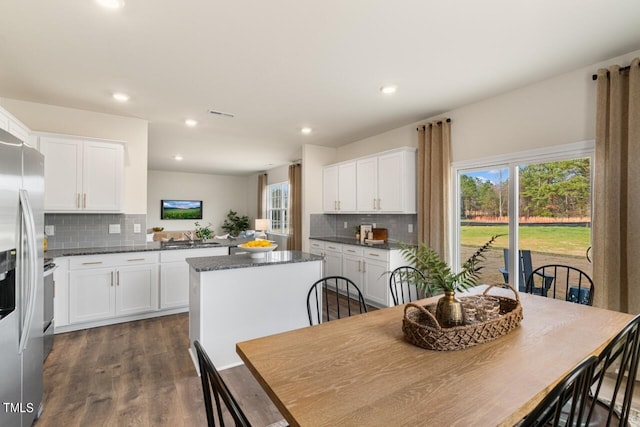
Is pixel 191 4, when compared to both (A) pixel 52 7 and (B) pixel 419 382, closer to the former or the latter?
(A) pixel 52 7

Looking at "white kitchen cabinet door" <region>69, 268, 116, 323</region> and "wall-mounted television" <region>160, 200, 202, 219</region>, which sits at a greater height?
"wall-mounted television" <region>160, 200, 202, 219</region>

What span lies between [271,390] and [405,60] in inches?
104

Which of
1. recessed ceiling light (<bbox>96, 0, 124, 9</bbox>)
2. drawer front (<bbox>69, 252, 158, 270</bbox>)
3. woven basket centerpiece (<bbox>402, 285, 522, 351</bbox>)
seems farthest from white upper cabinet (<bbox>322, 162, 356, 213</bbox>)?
recessed ceiling light (<bbox>96, 0, 124, 9</bbox>)

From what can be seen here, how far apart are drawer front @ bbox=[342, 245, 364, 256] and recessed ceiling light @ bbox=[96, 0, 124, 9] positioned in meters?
3.71

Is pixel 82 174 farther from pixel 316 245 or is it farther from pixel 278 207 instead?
pixel 278 207

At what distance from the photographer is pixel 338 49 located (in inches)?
95.3

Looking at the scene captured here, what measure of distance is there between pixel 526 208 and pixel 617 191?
32.1 inches

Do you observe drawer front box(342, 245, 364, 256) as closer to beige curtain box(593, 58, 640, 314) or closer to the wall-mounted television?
beige curtain box(593, 58, 640, 314)

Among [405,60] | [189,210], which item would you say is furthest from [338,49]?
[189,210]

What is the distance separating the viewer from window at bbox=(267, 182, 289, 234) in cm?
824

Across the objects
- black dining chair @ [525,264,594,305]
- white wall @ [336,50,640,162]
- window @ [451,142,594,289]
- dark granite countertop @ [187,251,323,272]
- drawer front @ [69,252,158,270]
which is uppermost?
white wall @ [336,50,640,162]

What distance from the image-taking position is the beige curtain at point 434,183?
3799 millimetres

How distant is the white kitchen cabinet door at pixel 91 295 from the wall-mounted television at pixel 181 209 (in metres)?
6.12

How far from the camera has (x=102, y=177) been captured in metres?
3.63
